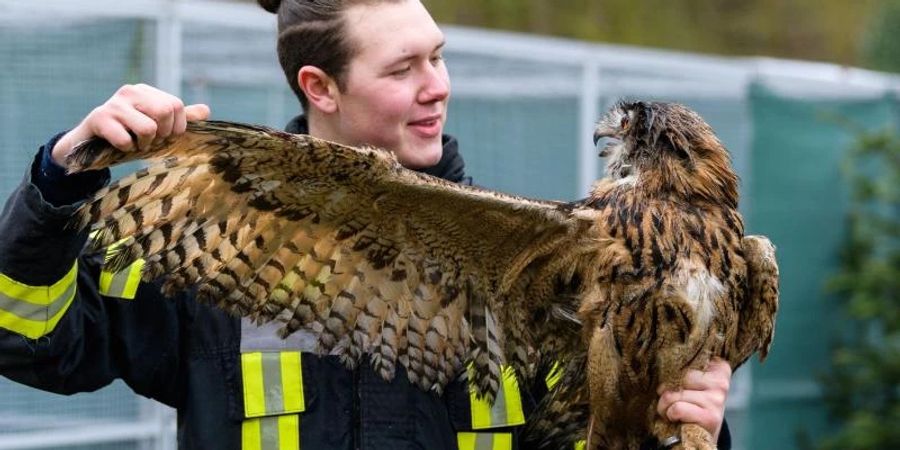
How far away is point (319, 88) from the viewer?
4.12m

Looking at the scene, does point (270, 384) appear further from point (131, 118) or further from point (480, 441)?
point (131, 118)

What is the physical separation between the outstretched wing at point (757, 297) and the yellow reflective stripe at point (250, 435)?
1.31m

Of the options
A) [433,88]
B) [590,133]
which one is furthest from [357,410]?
[590,133]

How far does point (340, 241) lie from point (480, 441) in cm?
63

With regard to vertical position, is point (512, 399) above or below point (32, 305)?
below

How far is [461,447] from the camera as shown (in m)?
3.87

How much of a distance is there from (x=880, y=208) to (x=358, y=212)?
7.99m

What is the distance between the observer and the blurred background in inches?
240

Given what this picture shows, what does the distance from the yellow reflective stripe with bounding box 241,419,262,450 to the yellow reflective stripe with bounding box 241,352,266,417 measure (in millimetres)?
22

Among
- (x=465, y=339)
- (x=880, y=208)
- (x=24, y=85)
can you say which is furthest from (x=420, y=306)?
(x=880, y=208)

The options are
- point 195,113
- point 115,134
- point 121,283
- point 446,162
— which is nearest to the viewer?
point 115,134

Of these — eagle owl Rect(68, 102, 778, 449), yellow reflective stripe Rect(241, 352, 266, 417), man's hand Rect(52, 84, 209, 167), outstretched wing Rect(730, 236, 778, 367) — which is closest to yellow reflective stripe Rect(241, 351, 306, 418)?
yellow reflective stripe Rect(241, 352, 266, 417)

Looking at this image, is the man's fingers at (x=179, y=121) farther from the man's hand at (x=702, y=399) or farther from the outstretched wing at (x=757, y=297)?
the outstretched wing at (x=757, y=297)

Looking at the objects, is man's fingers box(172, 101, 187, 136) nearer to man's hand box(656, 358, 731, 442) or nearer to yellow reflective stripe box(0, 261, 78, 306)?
yellow reflective stripe box(0, 261, 78, 306)
